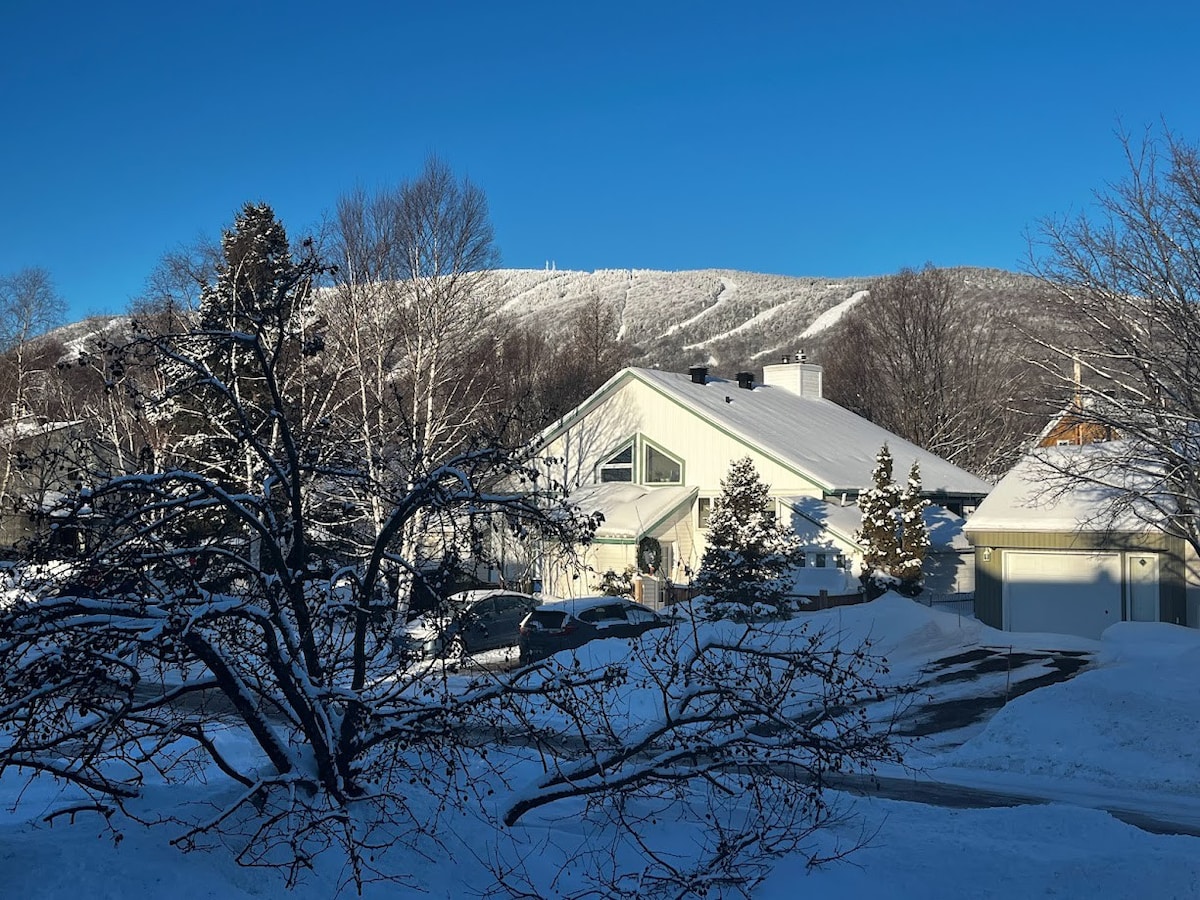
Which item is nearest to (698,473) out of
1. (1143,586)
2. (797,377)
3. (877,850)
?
(797,377)

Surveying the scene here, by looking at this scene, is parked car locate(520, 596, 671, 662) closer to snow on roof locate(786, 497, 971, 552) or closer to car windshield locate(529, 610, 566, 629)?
car windshield locate(529, 610, 566, 629)

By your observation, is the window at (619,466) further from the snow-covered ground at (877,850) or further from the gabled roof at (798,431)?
the snow-covered ground at (877,850)

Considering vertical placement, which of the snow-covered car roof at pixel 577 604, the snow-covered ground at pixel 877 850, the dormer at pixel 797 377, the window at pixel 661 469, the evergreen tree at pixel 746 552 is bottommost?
the snow-covered ground at pixel 877 850

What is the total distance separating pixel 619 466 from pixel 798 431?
19.4 feet

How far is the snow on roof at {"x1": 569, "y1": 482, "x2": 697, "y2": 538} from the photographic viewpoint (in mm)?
30578

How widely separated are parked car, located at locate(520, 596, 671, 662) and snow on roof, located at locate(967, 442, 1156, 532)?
8.42m

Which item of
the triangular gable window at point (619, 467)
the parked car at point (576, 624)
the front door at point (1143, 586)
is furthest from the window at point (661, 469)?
the front door at point (1143, 586)

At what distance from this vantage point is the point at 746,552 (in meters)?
23.6

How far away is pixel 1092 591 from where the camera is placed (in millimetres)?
23438

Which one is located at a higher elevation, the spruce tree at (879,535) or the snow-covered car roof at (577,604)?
the spruce tree at (879,535)

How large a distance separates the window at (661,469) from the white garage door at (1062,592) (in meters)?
11.7

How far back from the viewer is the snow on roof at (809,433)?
1257 inches

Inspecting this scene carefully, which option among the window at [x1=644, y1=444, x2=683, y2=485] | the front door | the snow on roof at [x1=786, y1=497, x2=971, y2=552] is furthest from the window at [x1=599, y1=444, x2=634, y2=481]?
the front door

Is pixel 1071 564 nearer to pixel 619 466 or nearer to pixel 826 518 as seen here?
pixel 826 518
